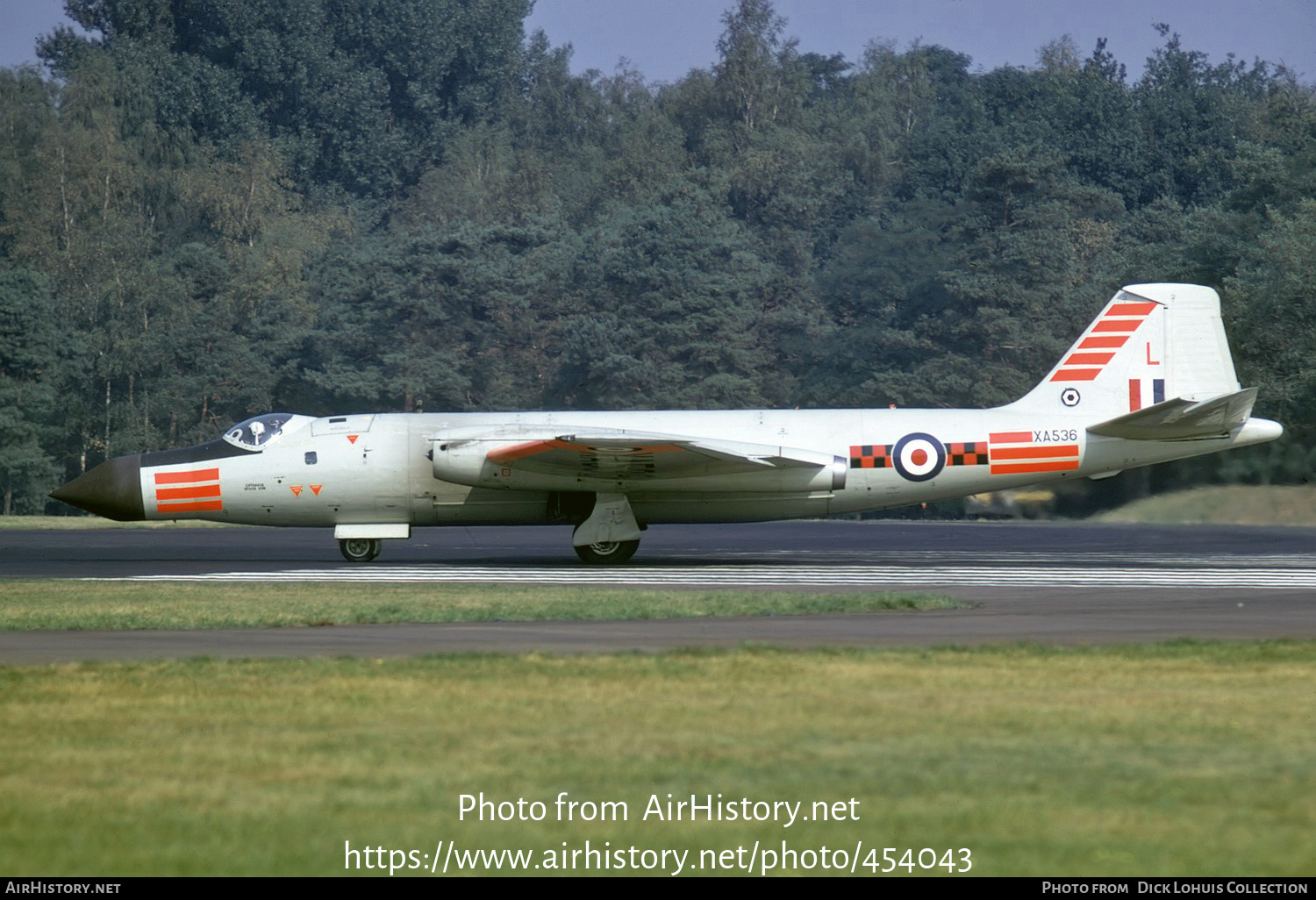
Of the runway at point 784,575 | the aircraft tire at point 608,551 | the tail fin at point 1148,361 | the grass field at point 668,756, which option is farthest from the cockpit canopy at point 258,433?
the grass field at point 668,756

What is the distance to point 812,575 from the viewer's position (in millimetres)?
24000

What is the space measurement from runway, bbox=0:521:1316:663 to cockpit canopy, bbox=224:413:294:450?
7.15 ft

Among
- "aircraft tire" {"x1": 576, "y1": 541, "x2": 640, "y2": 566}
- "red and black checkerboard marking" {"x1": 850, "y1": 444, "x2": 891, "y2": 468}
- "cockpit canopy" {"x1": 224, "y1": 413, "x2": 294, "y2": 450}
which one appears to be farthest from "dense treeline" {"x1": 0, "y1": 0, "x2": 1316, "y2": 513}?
"cockpit canopy" {"x1": 224, "y1": 413, "x2": 294, "y2": 450}

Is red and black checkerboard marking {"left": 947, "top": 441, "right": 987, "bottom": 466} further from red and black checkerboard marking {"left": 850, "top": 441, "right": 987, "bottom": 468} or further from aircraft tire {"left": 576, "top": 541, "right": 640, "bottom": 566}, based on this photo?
aircraft tire {"left": 576, "top": 541, "right": 640, "bottom": 566}

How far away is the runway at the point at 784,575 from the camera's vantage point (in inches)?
572

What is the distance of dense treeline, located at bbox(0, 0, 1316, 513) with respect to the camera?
212 ft

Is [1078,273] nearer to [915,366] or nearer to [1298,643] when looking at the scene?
[915,366]

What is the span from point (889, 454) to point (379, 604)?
1152 cm

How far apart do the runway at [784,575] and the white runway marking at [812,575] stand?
56mm

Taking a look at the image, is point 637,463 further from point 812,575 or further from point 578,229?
point 578,229

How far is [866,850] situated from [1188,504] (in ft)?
81.1

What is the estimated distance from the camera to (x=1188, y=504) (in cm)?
2983

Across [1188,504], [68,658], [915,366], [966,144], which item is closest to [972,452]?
[1188,504]

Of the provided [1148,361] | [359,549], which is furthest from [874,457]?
[359,549]
